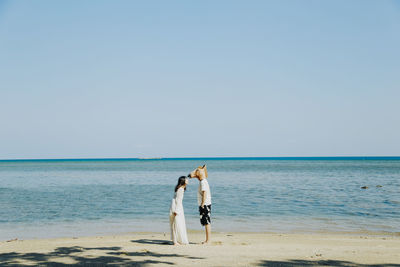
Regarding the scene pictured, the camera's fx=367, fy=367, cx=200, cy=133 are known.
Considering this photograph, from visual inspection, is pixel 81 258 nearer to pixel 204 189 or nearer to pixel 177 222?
pixel 177 222

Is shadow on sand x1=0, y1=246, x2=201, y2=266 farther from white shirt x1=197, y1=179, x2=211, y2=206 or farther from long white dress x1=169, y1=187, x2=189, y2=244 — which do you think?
white shirt x1=197, y1=179, x2=211, y2=206

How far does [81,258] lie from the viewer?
333 inches

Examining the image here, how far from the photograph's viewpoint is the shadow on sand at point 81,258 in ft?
26.1

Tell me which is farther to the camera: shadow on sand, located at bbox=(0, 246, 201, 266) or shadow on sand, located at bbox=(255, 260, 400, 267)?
shadow on sand, located at bbox=(0, 246, 201, 266)

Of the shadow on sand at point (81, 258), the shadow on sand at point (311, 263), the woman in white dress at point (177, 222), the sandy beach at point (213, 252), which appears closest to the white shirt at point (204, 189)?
the woman in white dress at point (177, 222)

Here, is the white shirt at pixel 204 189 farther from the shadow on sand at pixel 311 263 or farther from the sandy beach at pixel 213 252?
the shadow on sand at pixel 311 263

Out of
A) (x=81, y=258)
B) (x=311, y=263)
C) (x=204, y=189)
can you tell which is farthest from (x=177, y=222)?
(x=311, y=263)

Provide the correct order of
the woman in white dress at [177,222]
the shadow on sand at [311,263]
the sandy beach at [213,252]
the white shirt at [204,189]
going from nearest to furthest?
the shadow on sand at [311,263], the sandy beach at [213,252], the white shirt at [204,189], the woman in white dress at [177,222]

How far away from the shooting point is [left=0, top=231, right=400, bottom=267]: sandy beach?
7.93 metres

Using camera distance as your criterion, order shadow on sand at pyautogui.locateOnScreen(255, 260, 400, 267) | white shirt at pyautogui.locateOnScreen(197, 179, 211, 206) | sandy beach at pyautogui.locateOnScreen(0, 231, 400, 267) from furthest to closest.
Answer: white shirt at pyautogui.locateOnScreen(197, 179, 211, 206), sandy beach at pyautogui.locateOnScreen(0, 231, 400, 267), shadow on sand at pyautogui.locateOnScreen(255, 260, 400, 267)

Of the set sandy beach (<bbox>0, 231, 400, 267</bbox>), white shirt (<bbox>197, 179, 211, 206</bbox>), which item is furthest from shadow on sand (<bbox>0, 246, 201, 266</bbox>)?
white shirt (<bbox>197, 179, 211, 206</bbox>)

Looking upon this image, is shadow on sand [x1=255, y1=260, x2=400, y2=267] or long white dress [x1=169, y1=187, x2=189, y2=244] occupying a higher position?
long white dress [x1=169, y1=187, x2=189, y2=244]

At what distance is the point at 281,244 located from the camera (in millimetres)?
10273

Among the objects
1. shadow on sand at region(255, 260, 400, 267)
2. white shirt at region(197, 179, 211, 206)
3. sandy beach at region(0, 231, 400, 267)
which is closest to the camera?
shadow on sand at region(255, 260, 400, 267)
